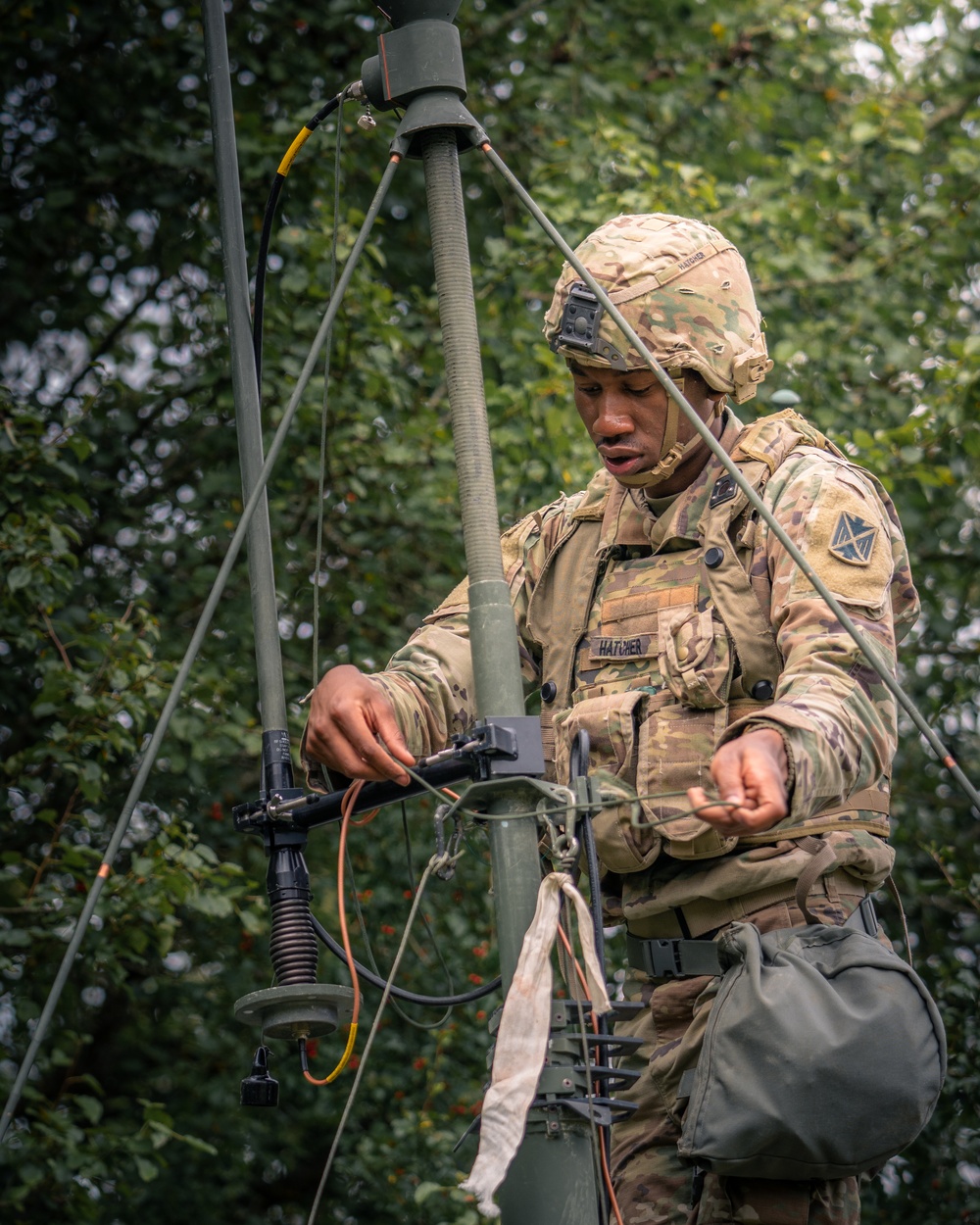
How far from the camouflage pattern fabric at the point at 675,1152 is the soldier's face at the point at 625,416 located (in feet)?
2.85

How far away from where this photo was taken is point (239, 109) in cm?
677

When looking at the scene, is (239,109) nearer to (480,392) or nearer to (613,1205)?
(480,392)

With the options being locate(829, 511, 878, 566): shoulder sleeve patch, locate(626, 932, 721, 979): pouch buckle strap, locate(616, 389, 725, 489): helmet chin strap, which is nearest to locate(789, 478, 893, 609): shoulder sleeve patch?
locate(829, 511, 878, 566): shoulder sleeve patch

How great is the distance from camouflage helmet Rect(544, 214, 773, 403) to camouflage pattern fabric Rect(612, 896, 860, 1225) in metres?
1.02

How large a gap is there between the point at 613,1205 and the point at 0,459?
3.62 meters

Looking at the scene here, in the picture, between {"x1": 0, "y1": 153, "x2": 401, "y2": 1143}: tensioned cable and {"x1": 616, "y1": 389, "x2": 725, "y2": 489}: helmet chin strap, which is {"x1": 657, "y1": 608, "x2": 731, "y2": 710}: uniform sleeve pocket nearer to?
{"x1": 616, "y1": 389, "x2": 725, "y2": 489}: helmet chin strap

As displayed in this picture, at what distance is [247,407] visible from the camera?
3498mm

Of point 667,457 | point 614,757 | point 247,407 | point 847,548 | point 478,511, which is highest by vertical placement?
point 247,407

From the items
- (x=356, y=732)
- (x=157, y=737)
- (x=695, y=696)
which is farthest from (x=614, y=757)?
(x=157, y=737)

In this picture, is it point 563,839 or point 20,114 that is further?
point 20,114

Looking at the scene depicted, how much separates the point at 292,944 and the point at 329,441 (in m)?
3.47

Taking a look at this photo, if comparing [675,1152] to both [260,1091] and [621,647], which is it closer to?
[260,1091]

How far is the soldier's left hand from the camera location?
8.05ft

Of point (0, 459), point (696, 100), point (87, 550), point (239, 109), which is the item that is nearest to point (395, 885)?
point (87, 550)
